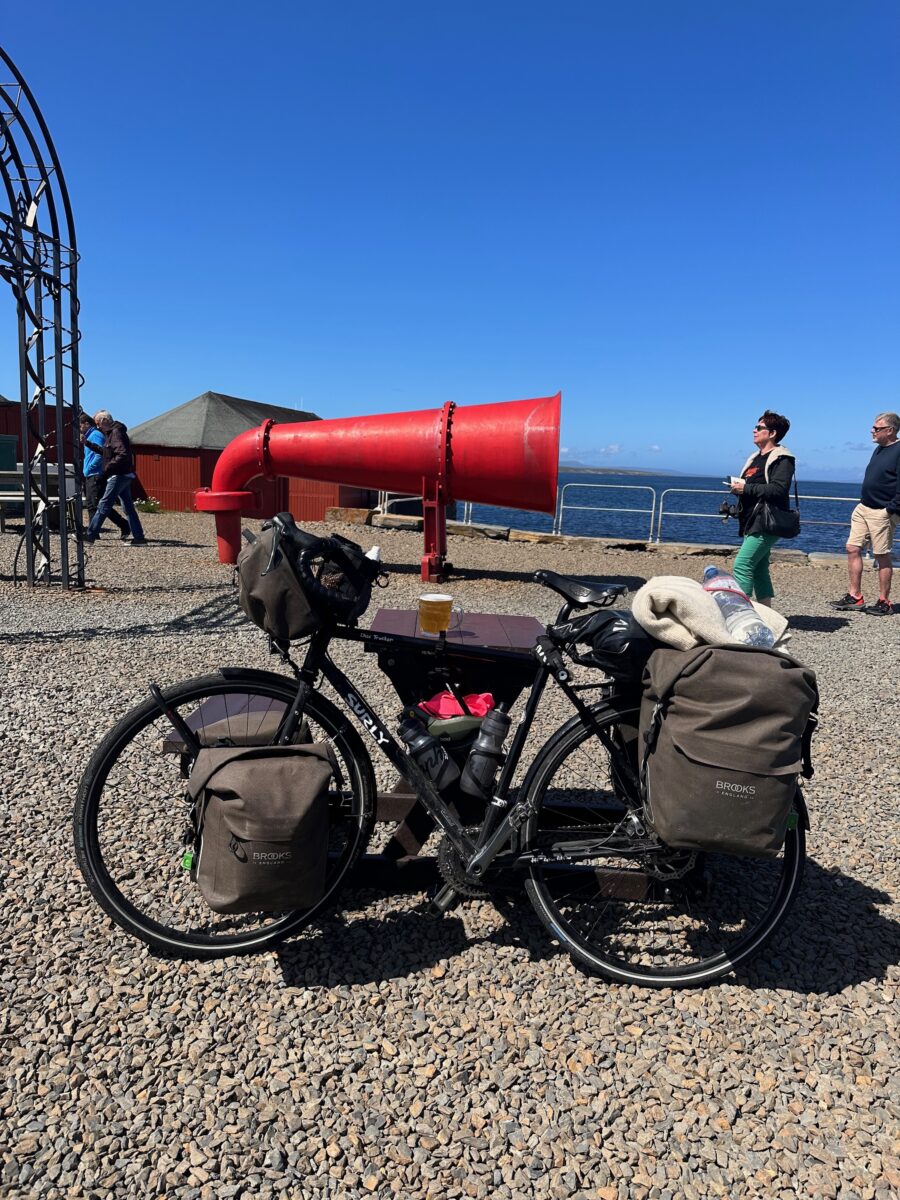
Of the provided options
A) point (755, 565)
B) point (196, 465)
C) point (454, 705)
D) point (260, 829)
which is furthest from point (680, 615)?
point (196, 465)

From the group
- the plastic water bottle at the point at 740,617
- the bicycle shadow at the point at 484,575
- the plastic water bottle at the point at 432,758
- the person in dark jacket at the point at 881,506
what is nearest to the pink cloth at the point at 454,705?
the plastic water bottle at the point at 432,758

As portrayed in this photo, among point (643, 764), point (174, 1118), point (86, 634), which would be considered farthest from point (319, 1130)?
point (86, 634)

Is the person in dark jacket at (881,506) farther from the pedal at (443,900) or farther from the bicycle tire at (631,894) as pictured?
the pedal at (443,900)

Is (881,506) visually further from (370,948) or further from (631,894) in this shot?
(370,948)

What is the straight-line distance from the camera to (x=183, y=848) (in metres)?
2.96

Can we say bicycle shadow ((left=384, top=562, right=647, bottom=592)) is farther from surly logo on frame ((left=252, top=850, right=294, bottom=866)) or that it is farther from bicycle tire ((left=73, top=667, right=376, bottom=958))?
surly logo on frame ((left=252, top=850, right=294, bottom=866))

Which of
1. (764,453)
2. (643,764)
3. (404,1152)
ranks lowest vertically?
(404,1152)

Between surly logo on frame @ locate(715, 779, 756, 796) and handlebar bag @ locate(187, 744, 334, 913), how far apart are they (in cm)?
102

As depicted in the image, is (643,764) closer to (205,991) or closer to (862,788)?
(205,991)

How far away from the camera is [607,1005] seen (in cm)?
229

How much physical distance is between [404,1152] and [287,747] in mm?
1012

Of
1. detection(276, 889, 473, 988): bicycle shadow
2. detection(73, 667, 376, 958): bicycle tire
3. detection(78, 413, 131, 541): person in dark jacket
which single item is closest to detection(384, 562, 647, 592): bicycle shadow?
detection(78, 413, 131, 541): person in dark jacket

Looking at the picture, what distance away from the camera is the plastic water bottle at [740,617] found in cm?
218

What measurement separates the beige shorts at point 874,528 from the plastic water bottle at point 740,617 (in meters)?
6.32
